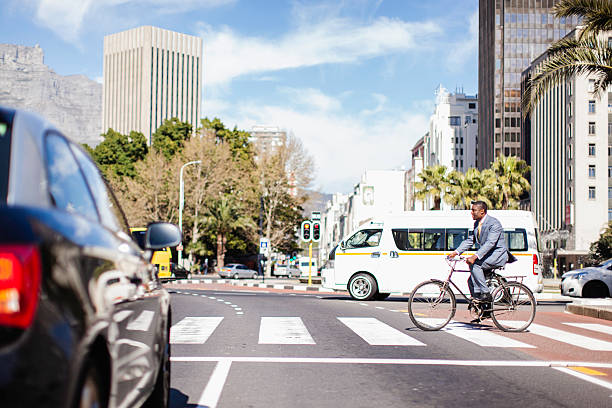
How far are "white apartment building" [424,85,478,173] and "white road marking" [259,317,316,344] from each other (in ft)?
354

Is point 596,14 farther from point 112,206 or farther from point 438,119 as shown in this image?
point 438,119

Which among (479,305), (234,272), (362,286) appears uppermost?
(479,305)

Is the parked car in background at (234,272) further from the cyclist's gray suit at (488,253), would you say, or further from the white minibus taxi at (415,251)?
the cyclist's gray suit at (488,253)

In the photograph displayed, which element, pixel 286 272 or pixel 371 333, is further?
pixel 286 272

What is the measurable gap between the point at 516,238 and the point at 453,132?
106 m

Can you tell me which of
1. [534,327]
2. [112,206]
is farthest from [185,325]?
[112,206]

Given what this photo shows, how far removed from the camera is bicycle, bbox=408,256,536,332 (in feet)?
34.9

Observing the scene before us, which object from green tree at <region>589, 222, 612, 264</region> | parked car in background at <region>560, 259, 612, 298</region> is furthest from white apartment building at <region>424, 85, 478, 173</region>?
parked car in background at <region>560, 259, 612, 298</region>

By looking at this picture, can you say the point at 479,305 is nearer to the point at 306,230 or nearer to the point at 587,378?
the point at 587,378

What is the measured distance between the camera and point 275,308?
Answer: 51.3ft

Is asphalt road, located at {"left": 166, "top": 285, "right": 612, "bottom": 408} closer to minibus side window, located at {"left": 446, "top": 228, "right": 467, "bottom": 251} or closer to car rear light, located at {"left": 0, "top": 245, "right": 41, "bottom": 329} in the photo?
car rear light, located at {"left": 0, "top": 245, "right": 41, "bottom": 329}

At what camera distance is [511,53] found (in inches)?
4028

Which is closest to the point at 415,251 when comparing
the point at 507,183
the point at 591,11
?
the point at 591,11

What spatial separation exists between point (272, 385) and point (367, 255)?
1409cm
